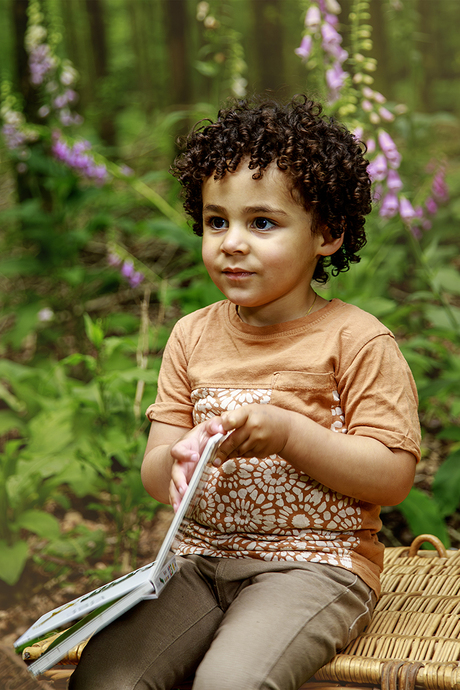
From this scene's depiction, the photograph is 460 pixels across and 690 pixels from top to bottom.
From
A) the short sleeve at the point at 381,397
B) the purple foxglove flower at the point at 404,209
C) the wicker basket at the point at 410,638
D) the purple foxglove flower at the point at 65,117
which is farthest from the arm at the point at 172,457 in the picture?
the purple foxglove flower at the point at 65,117

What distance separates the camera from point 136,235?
15.2 feet

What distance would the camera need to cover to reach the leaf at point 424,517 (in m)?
1.92

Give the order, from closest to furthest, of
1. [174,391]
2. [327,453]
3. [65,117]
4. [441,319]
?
[327,453], [174,391], [441,319], [65,117]

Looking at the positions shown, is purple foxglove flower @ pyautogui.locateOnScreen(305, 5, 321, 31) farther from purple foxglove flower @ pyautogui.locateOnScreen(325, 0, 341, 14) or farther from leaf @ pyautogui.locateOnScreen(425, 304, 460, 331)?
leaf @ pyautogui.locateOnScreen(425, 304, 460, 331)

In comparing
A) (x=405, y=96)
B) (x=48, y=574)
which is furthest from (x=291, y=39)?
(x=48, y=574)

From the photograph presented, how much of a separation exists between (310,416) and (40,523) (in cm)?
115

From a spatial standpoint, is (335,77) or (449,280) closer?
(335,77)

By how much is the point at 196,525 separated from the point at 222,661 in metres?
0.30

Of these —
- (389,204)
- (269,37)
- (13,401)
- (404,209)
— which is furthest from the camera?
(269,37)

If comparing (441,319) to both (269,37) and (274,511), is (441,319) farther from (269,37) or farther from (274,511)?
(269,37)

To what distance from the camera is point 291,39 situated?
4512 mm

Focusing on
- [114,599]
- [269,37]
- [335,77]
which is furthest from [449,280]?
[269,37]

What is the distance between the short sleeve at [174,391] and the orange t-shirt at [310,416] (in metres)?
0.05

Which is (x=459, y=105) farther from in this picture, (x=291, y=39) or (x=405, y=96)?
(x=291, y=39)
